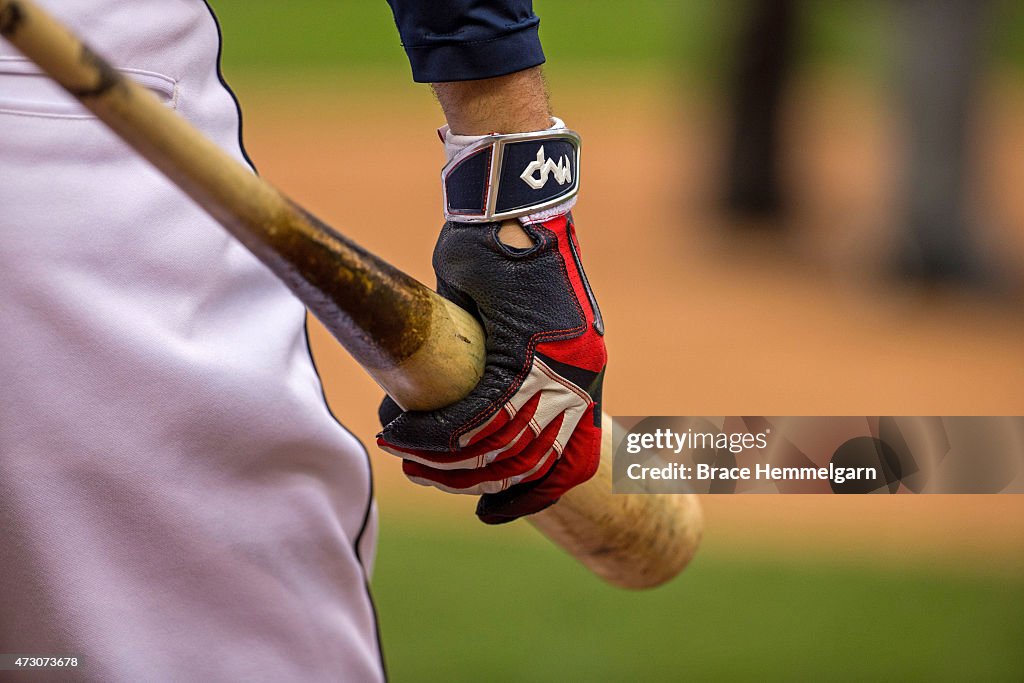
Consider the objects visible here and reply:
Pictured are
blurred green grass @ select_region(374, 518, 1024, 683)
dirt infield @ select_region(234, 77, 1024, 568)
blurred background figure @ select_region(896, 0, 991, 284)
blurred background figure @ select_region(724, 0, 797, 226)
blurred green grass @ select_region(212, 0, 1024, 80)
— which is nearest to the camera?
blurred green grass @ select_region(374, 518, 1024, 683)

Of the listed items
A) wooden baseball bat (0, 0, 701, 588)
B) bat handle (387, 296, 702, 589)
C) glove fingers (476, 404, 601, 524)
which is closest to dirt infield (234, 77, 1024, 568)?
bat handle (387, 296, 702, 589)

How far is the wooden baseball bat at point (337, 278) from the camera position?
79 cm

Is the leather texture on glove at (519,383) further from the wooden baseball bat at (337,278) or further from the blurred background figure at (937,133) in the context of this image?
the blurred background figure at (937,133)

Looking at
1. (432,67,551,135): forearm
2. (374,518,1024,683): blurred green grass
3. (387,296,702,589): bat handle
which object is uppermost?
(432,67,551,135): forearm

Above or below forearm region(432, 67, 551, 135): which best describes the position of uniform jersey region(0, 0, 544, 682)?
below

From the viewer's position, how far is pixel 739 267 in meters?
6.07

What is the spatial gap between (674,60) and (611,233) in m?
5.25

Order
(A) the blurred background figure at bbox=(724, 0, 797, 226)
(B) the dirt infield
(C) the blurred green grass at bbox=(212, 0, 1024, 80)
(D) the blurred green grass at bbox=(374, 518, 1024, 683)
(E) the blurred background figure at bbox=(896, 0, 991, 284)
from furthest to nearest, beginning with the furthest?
(C) the blurred green grass at bbox=(212, 0, 1024, 80) < (A) the blurred background figure at bbox=(724, 0, 797, 226) < (E) the blurred background figure at bbox=(896, 0, 991, 284) < (B) the dirt infield < (D) the blurred green grass at bbox=(374, 518, 1024, 683)

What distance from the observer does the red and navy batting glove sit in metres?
1.06

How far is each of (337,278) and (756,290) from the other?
4961mm

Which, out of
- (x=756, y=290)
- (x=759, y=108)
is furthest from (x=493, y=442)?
(x=759, y=108)

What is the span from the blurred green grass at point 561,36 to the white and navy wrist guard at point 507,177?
9128 millimetres

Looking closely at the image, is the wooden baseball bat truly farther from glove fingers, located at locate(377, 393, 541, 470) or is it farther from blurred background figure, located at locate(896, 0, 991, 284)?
blurred background figure, located at locate(896, 0, 991, 284)

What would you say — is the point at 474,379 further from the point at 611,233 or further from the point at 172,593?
the point at 611,233
